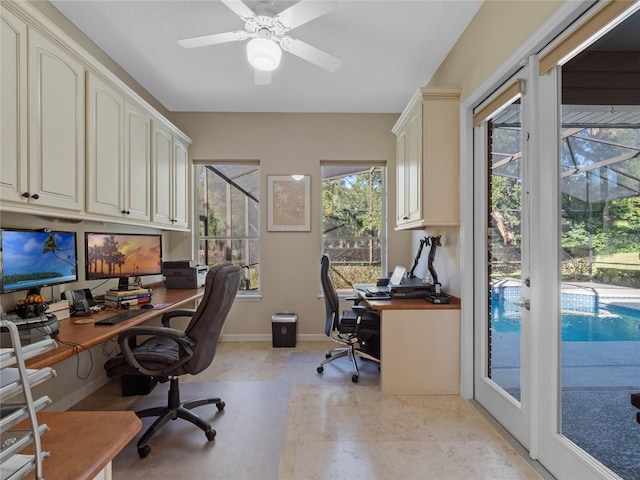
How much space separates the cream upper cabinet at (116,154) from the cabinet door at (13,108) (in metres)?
0.48

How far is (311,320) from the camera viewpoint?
12.9ft

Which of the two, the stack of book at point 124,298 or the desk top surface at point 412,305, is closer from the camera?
the stack of book at point 124,298

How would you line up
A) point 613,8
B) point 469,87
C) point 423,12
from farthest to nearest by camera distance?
1. point 469,87
2. point 423,12
3. point 613,8

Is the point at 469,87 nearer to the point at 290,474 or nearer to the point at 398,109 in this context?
the point at 398,109

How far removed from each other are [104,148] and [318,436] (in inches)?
96.0

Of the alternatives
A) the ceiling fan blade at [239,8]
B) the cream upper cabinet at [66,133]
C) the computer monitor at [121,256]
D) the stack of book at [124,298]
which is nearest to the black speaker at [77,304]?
the stack of book at [124,298]

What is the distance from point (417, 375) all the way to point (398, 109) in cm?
298

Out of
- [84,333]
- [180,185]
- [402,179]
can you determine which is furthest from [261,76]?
[84,333]

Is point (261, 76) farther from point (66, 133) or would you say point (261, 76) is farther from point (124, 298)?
point (124, 298)

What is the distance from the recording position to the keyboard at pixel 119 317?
6.25ft

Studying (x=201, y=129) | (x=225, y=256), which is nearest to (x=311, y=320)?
(x=225, y=256)

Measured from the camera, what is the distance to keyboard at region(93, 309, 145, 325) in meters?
1.90

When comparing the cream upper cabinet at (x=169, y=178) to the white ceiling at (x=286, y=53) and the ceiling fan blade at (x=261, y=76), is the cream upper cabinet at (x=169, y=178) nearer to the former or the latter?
the white ceiling at (x=286, y=53)

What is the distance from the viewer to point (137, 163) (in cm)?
270
